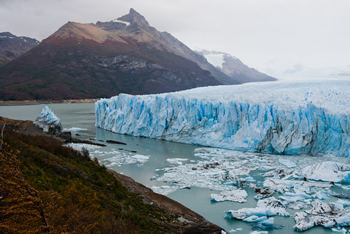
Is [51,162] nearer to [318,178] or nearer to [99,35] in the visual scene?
[318,178]

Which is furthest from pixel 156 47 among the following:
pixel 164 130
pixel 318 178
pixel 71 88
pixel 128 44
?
pixel 318 178

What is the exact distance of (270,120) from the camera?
15.0 meters

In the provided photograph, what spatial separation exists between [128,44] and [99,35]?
11.2m

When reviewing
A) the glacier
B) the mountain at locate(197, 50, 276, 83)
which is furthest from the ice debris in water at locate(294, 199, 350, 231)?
the mountain at locate(197, 50, 276, 83)

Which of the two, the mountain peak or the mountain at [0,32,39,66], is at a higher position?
the mountain peak

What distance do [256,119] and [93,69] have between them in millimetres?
63056

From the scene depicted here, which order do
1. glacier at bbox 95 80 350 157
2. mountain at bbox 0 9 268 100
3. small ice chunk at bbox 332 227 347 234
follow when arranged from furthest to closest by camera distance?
mountain at bbox 0 9 268 100 → glacier at bbox 95 80 350 157 → small ice chunk at bbox 332 227 347 234

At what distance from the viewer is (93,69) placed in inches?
2825

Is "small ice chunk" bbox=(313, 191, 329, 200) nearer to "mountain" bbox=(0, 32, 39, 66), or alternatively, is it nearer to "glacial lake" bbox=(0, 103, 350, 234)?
"glacial lake" bbox=(0, 103, 350, 234)

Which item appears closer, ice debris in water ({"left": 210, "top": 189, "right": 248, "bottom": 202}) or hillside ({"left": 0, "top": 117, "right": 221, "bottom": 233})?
hillside ({"left": 0, "top": 117, "right": 221, "bottom": 233})

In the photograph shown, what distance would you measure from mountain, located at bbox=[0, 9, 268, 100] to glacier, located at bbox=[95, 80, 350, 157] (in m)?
40.0

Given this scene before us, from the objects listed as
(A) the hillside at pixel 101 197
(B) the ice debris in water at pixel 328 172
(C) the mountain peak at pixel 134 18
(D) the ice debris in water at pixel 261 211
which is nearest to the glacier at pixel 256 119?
(B) the ice debris in water at pixel 328 172

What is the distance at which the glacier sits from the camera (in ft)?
46.1

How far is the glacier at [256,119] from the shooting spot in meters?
14.1
